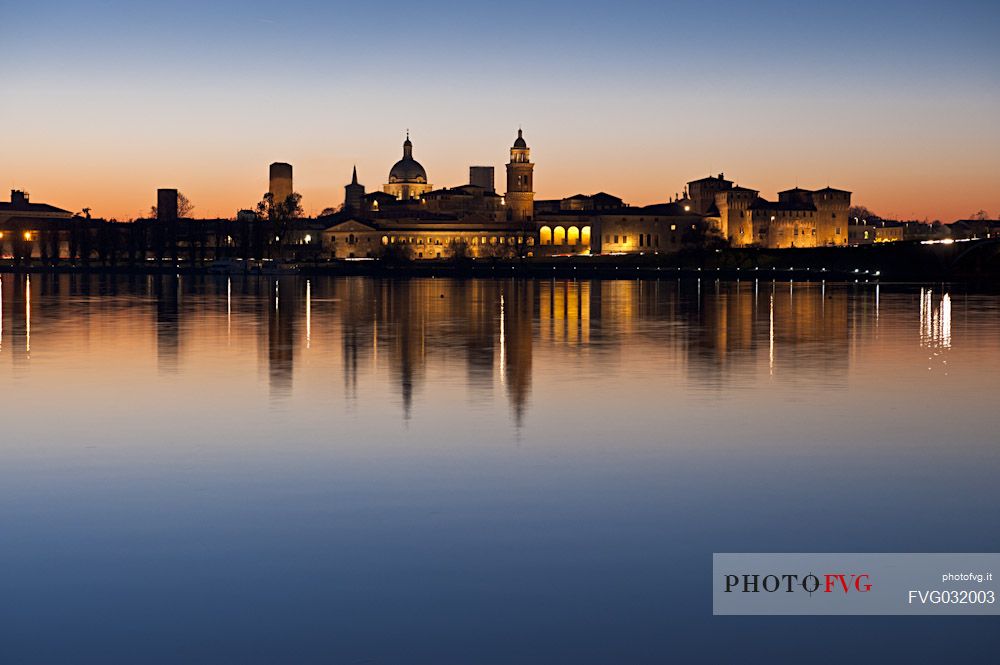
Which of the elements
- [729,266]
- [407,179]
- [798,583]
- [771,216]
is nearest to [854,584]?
[798,583]

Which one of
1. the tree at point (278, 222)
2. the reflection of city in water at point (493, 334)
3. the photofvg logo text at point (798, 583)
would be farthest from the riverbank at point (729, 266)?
the photofvg logo text at point (798, 583)

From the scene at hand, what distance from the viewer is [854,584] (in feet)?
23.7

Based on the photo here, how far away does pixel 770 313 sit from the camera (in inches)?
1513

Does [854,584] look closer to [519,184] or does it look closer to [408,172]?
[519,184]

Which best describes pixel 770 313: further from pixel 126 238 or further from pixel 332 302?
pixel 126 238

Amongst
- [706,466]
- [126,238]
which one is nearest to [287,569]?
[706,466]

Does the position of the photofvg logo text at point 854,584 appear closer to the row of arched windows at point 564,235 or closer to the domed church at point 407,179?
the row of arched windows at point 564,235

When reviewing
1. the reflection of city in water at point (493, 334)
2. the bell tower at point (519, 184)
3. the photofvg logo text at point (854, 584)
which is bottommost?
the photofvg logo text at point (854, 584)

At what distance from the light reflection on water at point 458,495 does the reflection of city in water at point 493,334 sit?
241 millimetres

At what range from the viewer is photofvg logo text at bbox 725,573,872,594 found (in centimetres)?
716

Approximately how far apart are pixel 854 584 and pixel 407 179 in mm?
185216

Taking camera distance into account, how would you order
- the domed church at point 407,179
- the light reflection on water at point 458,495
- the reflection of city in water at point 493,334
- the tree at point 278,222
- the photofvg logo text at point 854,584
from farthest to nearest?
the domed church at point 407,179 < the tree at point 278,222 < the reflection of city in water at point 493,334 < the photofvg logo text at point 854,584 < the light reflection on water at point 458,495

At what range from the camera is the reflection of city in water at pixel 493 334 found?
1930cm

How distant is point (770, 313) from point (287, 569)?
107 ft
